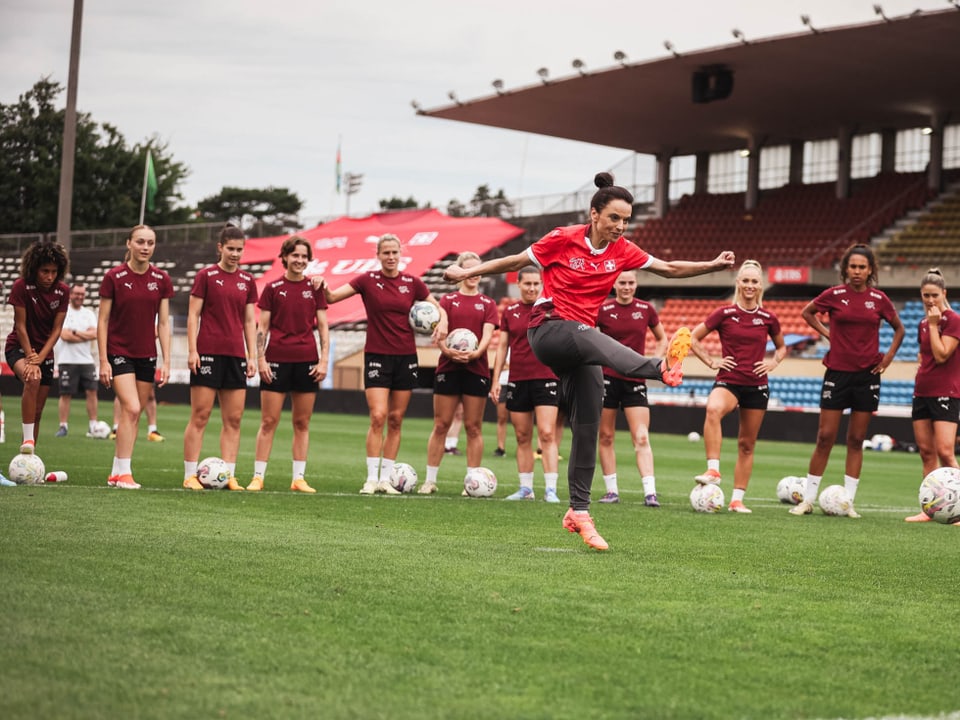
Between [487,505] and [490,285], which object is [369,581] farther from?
[490,285]

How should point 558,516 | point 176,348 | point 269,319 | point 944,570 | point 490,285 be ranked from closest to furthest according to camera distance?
point 944,570 → point 558,516 → point 269,319 → point 176,348 → point 490,285

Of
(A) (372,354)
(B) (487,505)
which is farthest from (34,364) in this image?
(B) (487,505)

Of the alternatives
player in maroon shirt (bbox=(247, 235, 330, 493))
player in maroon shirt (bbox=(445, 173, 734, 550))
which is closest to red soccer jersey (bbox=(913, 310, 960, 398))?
player in maroon shirt (bbox=(445, 173, 734, 550))

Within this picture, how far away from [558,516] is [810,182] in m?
35.6

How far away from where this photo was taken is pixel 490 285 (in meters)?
41.4

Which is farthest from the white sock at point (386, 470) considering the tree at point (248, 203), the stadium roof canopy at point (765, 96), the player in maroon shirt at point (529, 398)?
A: the tree at point (248, 203)

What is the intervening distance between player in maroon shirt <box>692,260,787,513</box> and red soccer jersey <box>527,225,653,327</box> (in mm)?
3474

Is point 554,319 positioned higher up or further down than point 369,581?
higher up

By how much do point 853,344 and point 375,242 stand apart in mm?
33082

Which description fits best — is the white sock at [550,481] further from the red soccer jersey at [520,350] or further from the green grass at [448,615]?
the green grass at [448,615]

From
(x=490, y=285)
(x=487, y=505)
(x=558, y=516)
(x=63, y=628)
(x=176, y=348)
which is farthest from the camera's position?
(x=490, y=285)

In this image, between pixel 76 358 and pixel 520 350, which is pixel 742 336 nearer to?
pixel 520 350

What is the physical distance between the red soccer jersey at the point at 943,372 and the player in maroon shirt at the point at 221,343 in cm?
594

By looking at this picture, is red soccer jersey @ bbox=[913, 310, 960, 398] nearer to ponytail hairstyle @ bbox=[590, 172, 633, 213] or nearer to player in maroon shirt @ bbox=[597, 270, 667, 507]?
player in maroon shirt @ bbox=[597, 270, 667, 507]
